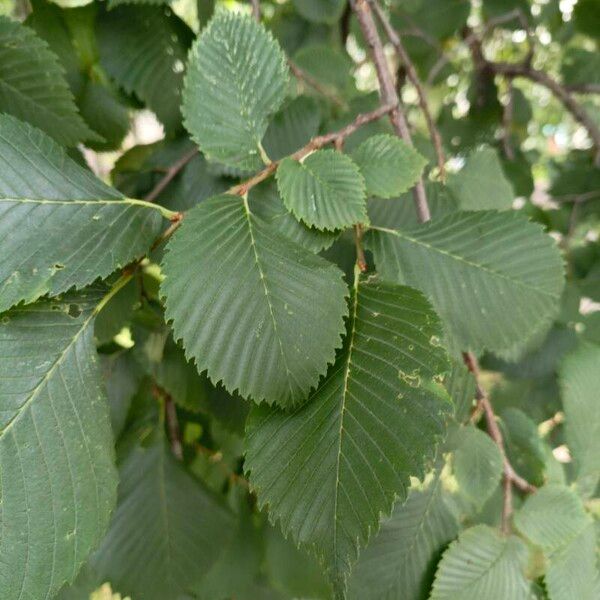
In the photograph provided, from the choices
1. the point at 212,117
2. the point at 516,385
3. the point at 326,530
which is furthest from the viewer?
the point at 516,385

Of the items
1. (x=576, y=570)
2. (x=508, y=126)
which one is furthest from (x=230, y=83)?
(x=508, y=126)

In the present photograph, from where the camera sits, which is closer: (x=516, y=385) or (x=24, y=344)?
(x=24, y=344)

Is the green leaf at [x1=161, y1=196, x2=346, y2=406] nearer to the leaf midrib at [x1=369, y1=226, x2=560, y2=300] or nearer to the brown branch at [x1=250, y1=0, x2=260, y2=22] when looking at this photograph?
the leaf midrib at [x1=369, y1=226, x2=560, y2=300]

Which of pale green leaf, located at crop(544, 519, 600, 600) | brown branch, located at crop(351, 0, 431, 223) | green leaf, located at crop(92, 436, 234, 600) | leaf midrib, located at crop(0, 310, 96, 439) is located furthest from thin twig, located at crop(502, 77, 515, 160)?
leaf midrib, located at crop(0, 310, 96, 439)

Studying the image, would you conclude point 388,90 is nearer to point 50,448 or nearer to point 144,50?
point 144,50

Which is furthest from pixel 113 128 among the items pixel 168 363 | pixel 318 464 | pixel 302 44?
pixel 318 464

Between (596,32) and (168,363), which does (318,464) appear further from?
(596,32)
